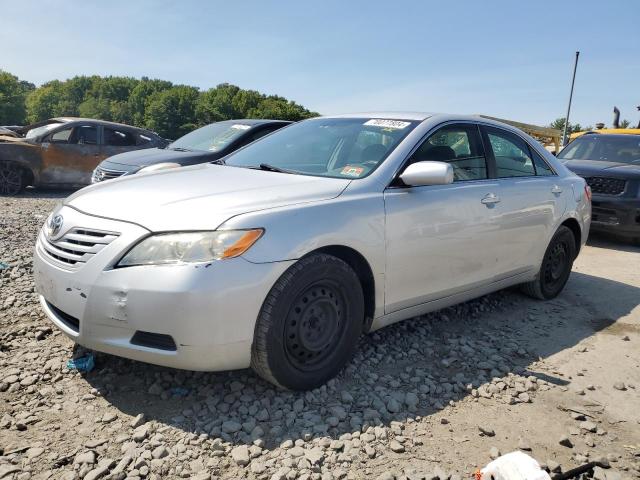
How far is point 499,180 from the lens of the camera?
409 centimetres

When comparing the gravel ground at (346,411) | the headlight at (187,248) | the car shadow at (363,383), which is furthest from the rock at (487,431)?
the headlight at (187,248)

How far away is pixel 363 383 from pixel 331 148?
1.60 metres

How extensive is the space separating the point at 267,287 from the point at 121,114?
103832 mm

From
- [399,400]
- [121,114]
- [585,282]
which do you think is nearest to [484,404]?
[399,400]

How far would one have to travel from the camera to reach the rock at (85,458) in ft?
7.54

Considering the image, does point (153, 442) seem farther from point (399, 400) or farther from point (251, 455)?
point (399, 400)

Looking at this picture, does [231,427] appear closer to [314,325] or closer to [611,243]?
[314,325]

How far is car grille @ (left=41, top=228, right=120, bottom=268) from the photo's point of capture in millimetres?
2639

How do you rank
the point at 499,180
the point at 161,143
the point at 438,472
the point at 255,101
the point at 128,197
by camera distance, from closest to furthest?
the point at 438,472
the point at 128,197
the point at 499,180
the point at 161,143
the point at 255,101

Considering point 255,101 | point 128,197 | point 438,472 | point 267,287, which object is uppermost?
point 255,101

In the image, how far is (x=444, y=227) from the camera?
3.50 metres

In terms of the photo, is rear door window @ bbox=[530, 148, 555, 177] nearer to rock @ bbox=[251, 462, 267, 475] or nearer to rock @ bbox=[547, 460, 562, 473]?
rock @ bbox=[547, 460, 562, 473]

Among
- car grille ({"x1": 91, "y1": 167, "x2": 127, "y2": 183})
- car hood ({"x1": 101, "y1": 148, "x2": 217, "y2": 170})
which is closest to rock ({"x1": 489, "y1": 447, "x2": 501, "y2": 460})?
car hood ({"x1": 101, "y1": 148, "x2": 217, "y2": 170})

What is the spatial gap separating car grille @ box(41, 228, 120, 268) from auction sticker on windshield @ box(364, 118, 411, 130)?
1.99m
